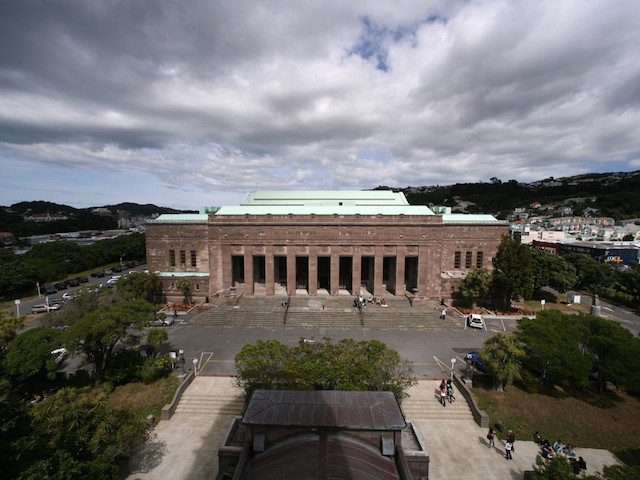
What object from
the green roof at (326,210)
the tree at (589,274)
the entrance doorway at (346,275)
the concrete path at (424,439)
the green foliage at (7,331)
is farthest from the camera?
the tree at (589,274)

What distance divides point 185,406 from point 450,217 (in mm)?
42093

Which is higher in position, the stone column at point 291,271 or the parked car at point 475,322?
the stone column at point 291,271

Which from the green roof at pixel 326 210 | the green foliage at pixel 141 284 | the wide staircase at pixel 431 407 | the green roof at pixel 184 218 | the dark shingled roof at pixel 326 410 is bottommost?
the wide staircase at pixel 431 407

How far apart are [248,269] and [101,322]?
22.2 m

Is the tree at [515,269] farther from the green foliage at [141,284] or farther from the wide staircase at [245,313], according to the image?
the green foliage at [141,284]

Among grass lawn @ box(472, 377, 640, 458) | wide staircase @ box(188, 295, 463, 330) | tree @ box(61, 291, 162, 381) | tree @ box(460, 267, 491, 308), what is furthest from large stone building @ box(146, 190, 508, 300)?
grass lawn @ box(472, 377, 640, 458)

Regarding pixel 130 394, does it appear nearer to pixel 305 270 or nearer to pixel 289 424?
pixel 289 424

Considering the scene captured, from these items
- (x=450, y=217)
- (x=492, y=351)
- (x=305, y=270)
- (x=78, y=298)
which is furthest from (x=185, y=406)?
(x=450, y=217)

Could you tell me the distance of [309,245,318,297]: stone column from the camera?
42469mm

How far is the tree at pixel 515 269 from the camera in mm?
36531

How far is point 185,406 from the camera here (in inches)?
832

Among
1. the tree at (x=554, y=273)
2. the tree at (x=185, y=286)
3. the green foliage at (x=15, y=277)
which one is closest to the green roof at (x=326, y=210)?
the tree at (x=185, y=286)

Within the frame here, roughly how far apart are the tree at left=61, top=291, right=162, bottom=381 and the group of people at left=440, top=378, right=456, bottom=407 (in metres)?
23.6

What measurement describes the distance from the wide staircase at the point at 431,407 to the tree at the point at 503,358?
3286 mm
